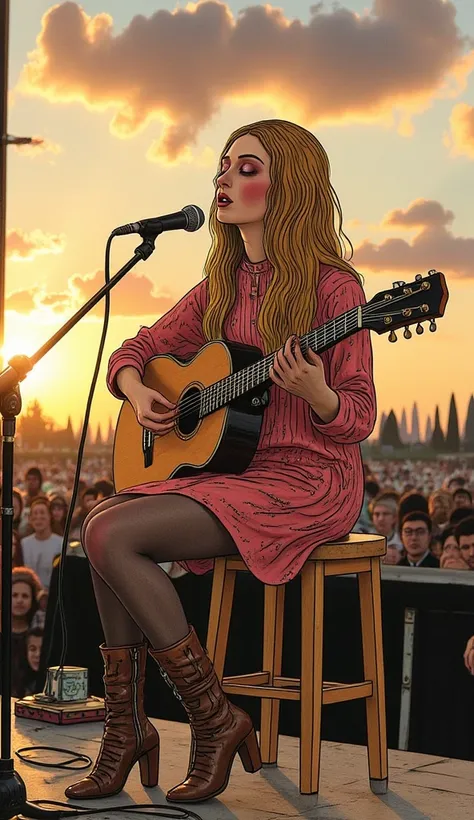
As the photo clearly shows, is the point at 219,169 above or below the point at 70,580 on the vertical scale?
above

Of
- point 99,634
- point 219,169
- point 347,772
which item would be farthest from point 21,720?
point 219,169

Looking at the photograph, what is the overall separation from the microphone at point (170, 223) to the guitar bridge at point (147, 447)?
0.49 meters

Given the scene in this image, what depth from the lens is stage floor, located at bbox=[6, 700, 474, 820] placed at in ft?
8.26

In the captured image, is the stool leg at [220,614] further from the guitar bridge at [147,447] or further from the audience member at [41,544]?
the audience member at [41,544]

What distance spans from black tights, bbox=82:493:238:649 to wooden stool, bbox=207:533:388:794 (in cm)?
23

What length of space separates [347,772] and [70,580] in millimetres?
1935

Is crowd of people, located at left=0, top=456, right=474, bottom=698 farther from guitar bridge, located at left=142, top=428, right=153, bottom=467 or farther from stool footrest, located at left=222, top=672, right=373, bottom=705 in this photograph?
guitar bridge, located at left=142, top=428, right=153, bottom=467

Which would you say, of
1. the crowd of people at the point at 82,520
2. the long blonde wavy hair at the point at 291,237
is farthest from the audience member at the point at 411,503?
the long blonde wavy hair at the point at 291,237

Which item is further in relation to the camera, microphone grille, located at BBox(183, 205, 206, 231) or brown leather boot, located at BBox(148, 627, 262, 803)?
microphone grille, located at BBox(183, 205, 206, 231)

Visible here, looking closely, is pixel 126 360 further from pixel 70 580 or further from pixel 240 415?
pixel 70 580

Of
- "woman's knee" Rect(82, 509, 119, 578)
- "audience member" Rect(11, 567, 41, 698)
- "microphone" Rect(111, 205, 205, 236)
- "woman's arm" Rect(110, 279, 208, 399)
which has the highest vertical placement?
"microphone" Rect(111, 205, 205, 236)

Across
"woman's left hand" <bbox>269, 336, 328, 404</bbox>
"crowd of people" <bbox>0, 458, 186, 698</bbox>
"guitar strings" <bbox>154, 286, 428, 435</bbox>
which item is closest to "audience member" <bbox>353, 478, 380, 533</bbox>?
"crowd of people" <bbox>0, 458, 186, 698</bbox>

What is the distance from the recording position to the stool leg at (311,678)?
253 cm

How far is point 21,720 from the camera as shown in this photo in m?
3.63
